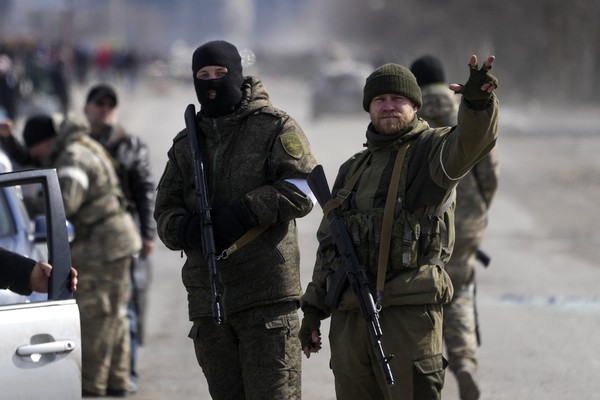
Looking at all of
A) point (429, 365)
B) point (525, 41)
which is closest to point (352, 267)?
point (429, 365)

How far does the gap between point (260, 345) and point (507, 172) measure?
19261 mm

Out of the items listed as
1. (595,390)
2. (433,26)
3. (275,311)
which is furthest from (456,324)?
(433,26)

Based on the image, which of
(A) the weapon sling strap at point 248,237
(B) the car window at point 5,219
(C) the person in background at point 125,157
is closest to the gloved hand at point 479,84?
(A) the weapon sling strap at point 248,237

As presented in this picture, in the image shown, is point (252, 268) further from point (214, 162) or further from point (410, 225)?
Result: point (410, 225)

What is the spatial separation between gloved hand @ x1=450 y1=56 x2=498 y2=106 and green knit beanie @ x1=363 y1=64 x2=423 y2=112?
472mm

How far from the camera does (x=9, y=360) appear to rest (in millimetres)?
5148

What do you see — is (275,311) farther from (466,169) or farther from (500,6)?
(500,6)

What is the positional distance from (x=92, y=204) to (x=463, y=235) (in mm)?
2154

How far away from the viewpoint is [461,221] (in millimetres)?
7703

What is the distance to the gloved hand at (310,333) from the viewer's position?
5.38 m

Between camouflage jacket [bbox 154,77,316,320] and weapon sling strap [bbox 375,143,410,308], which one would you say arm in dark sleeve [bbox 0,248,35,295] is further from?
weapon sling strap [bbox 375,143,410,308]

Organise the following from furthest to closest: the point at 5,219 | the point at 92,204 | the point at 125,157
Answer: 1. the point at 125,157
2. the point at 92,204
3. the point at 5,219

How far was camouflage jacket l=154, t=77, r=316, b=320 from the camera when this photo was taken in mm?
5496

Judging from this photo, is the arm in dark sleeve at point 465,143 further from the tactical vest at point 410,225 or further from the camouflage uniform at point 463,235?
the camouflage uniform at point 463,235
